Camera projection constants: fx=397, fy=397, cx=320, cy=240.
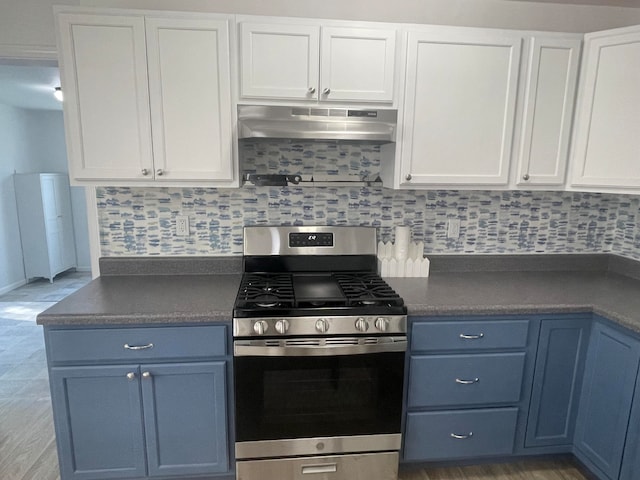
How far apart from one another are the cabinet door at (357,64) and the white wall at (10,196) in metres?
5.02

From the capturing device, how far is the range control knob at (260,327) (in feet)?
5.60

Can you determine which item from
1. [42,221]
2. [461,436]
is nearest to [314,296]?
[461,436]

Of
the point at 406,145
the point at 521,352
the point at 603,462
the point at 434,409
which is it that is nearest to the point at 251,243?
the point at 406,145

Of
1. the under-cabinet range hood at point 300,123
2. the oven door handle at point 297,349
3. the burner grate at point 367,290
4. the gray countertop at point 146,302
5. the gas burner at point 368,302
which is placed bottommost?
the oven door handle at point 297,349

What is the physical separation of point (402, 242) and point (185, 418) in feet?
4.71

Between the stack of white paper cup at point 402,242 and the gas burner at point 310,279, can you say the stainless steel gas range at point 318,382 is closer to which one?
the gas burner at point 310,279

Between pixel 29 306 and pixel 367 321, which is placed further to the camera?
pixel 29 306

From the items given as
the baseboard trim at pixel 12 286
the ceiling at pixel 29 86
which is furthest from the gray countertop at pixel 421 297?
the baseboard trim at pixel 12 286

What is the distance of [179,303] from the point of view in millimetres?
1797

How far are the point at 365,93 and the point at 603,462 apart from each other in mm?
2058

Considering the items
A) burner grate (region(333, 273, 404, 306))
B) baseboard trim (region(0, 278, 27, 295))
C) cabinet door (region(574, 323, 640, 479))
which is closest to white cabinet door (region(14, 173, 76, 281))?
baseboard trim (region(0, 278, 27, 295))

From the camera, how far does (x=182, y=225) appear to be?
226 cm

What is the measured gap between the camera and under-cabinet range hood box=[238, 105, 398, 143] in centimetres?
182

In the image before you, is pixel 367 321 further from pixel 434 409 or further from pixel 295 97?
pixel 295 97
